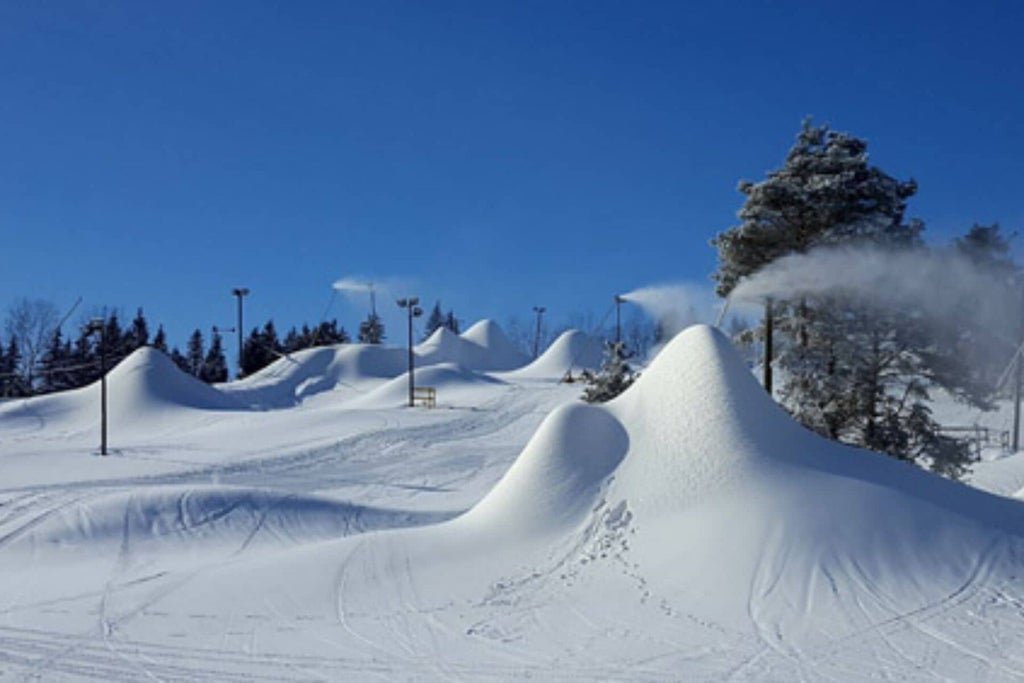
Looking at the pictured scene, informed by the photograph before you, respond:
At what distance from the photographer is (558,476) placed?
487 inches

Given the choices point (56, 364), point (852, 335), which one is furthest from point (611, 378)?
point (56, 364)

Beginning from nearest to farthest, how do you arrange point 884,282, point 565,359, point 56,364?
1. point 884,282
2. point 56,364
3. point 565,359

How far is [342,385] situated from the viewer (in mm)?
61062

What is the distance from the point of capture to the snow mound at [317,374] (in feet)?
186

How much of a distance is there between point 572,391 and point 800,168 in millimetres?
31530

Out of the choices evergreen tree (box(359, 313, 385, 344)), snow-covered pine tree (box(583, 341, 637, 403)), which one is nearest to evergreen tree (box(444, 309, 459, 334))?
evergreen tree (box(359, 313, 385, 344))

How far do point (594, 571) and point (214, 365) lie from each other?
75324 mm

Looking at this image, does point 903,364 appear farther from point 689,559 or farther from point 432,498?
point 432,498

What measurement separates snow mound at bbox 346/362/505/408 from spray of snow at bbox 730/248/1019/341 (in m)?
29.6

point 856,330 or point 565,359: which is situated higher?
point 856,330

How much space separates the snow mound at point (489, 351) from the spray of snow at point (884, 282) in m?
63.8

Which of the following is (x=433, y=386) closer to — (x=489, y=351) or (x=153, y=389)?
(x=153, y=389)

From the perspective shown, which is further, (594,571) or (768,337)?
(768,337)

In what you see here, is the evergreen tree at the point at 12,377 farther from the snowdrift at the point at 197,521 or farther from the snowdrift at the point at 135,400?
the snowdrift at the point at 197,521
